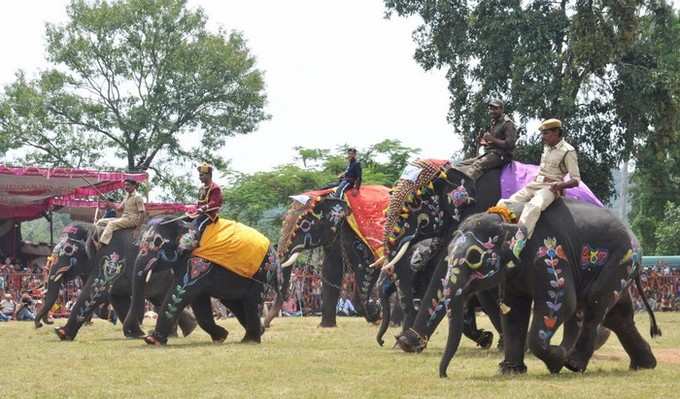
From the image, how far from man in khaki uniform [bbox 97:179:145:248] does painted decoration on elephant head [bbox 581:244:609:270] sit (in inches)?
388

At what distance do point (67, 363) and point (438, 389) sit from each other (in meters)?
5.58

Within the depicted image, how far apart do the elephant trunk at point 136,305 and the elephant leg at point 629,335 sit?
788cm

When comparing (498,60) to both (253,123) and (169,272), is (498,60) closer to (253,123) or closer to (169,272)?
(169,272)

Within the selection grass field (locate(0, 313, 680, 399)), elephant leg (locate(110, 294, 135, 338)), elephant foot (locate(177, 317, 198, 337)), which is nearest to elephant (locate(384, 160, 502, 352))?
grass field (locate(0, 313, 680, 399))

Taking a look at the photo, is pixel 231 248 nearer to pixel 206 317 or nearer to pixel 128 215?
pixel 206 317

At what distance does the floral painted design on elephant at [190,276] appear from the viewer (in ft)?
58.8

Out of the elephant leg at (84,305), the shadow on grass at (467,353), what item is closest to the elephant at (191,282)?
the elephant leg at (84,305)

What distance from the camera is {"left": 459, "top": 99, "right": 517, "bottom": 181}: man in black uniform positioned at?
629 inches

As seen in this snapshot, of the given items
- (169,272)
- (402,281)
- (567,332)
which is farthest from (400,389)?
(169,272)

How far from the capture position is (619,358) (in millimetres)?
15422

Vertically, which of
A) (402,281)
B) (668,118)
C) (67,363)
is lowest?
(67,363)

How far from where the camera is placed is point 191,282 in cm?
1800

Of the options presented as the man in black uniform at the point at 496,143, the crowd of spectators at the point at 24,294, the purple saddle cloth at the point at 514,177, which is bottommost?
the crowd of spectators at the point at 24,294

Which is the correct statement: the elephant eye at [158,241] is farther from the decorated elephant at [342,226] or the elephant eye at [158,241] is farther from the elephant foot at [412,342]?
the decorated elephant at [342,226]
